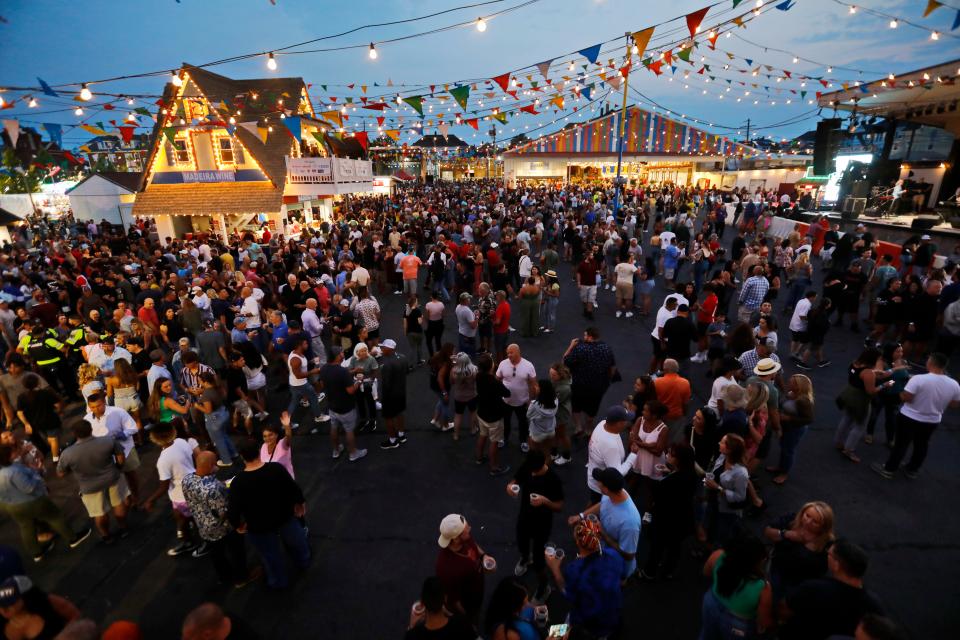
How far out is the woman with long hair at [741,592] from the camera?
2.61m

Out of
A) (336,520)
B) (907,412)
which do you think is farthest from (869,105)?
(336,520)

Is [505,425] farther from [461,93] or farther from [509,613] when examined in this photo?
[461,93]

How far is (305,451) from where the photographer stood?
622 centimetres

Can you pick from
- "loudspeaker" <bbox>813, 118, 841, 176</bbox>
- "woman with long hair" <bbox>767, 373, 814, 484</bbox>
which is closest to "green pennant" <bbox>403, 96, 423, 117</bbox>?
"woman with long hair" <bbox>767, 373, 814, 484</bbox>

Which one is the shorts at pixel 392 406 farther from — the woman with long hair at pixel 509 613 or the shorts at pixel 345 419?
the woman with long hair at pixel 509 613

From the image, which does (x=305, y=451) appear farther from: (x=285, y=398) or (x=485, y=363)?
(x=485, y=363)

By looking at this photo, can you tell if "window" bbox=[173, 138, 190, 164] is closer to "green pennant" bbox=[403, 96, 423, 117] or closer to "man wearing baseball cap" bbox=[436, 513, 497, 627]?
"green pennant" bbox=[403, 96, 423, 117]

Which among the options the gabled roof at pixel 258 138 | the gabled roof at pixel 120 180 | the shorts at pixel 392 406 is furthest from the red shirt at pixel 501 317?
the gabled roof at pixel 120 180

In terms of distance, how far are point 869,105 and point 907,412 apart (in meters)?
21.1

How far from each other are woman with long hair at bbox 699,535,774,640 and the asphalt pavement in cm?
109

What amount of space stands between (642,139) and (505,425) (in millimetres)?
47040

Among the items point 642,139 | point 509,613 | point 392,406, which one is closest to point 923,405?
point 509,613

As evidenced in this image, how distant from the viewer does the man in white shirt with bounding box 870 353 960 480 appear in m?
4.84

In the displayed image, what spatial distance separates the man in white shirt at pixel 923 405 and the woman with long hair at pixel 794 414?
1.17m
